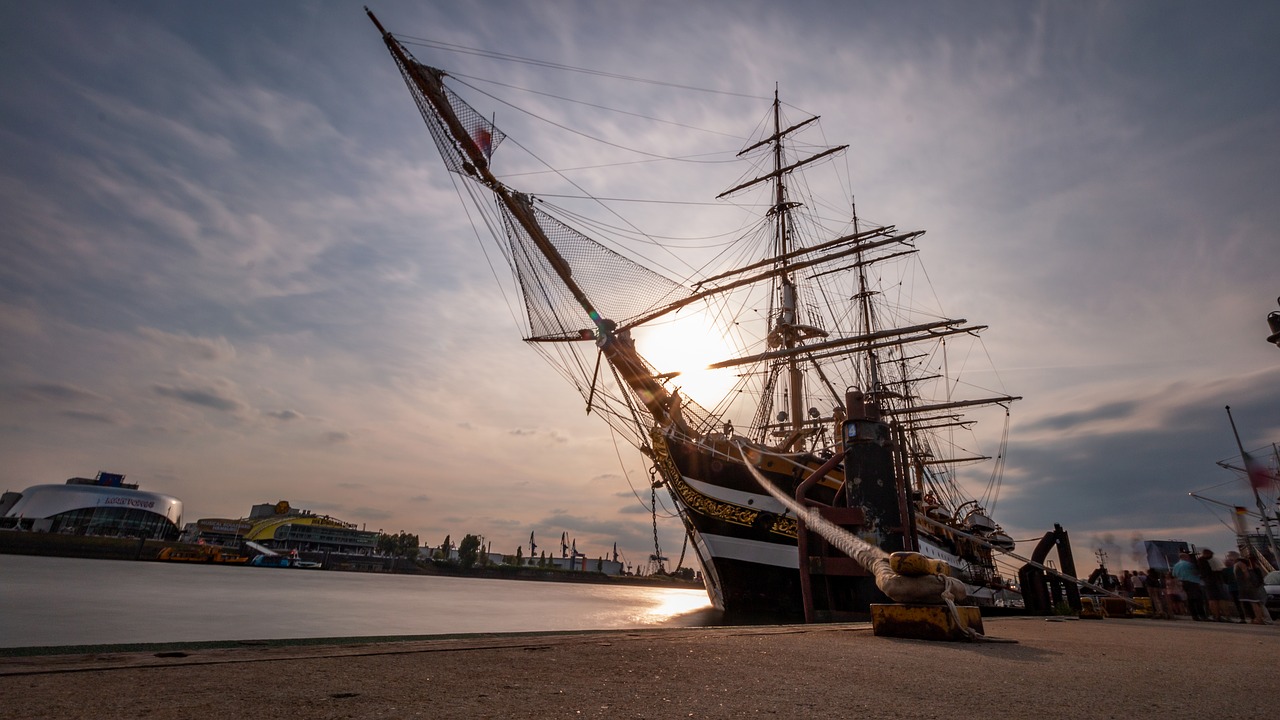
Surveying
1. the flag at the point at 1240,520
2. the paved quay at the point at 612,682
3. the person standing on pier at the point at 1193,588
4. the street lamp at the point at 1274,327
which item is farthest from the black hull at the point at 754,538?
the flag at the point at 1240,520

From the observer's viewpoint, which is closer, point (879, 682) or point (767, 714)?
point (767, 714)

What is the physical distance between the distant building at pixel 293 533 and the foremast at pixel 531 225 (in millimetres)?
109087

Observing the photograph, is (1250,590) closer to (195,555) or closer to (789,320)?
(789,320)

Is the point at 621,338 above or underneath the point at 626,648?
above

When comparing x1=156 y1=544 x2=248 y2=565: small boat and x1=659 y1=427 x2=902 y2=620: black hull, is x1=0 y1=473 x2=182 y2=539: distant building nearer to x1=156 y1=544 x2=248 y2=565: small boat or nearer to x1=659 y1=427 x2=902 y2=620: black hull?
x1=156 y1=544 x2=248 y2=565: small boat

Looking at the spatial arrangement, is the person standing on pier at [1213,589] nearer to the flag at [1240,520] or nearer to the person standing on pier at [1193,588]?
the person standing on pier at [1193,588]

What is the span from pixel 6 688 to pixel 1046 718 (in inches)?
172

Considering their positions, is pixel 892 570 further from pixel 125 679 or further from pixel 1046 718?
pixel 125 679

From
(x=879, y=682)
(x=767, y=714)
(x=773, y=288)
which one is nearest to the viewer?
(x=767, y=714)

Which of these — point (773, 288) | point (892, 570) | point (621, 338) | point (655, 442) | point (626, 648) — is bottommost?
point (626, 648)

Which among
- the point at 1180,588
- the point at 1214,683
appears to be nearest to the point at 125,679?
the point at 1214,683

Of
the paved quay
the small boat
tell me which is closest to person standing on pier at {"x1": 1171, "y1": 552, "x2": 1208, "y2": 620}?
the paved quay

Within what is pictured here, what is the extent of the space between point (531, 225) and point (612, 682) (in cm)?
1413

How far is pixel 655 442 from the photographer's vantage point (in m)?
19.2
